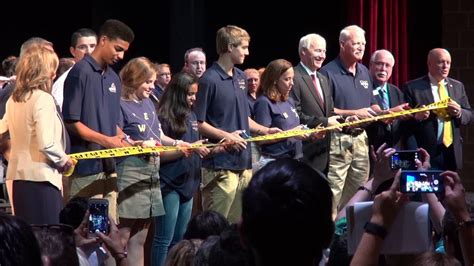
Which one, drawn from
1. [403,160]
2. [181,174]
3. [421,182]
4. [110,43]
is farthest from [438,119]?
[421,182]

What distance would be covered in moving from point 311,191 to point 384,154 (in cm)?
107

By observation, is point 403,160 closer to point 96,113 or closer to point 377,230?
point 377,230

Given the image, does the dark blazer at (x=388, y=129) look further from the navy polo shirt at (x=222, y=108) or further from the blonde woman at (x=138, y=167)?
the blonde woman at (x=138, y=167)

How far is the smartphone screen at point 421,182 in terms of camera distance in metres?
2.99

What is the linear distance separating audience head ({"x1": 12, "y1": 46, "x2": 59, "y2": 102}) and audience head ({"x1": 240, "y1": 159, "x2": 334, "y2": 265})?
3.47 m

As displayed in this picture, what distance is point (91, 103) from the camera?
6.53 meters

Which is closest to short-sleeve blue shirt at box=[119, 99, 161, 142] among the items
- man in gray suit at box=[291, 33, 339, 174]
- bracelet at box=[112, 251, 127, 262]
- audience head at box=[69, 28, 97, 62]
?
audience head at box=[69, 28, 97, 62]

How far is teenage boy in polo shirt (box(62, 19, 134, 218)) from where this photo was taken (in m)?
6.49

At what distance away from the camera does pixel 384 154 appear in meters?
3.63

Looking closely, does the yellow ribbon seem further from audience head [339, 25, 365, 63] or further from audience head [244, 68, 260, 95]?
audience head [244, 68, 260, 95]

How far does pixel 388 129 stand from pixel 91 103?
314 centimetres

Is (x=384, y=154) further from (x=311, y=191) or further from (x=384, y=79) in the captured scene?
(x=384, y=79)

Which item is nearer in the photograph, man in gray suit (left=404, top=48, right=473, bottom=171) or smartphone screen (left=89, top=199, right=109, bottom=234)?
smartphone screen (left=89, top=199, right=109, bottom=234)

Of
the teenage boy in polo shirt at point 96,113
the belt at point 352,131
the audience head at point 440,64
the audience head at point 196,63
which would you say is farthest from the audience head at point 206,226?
the audience head at point 440,64
